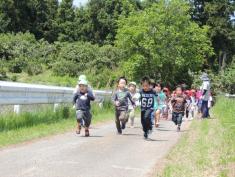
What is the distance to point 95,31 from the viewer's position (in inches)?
2840

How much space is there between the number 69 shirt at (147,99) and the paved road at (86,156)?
0.89 metres

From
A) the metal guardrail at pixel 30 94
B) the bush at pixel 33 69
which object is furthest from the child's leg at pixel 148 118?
the bush at pixel 33 69

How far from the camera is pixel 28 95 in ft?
56.3

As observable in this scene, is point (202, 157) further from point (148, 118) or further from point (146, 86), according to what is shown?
point (146, 86)

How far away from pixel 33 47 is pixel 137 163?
43294 millimetres

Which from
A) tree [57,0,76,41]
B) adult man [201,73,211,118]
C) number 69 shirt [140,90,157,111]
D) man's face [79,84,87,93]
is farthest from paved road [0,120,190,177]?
tree [57,0,76,41]

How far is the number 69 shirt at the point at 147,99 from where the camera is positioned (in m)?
14.4

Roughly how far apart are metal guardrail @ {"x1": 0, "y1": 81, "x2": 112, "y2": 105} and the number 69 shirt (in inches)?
151

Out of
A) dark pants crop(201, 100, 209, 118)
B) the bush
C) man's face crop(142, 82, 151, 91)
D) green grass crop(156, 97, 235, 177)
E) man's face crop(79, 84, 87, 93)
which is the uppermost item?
the bush

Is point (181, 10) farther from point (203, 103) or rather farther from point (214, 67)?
point (203, 103)

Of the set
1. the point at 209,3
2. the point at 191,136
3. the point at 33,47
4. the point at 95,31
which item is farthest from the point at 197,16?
the point at 191,136

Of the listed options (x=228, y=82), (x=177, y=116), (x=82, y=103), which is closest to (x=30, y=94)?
(x=82, y=103)

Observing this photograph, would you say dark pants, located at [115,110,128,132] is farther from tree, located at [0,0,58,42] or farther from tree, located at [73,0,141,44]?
tree, located at [0,0,58,42]

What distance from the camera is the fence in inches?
599
